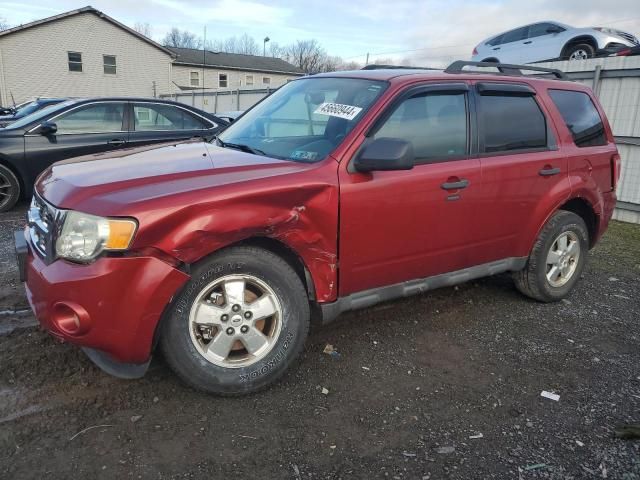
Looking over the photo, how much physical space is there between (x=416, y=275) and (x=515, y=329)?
3.50 ft

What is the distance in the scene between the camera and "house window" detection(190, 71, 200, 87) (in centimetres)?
4188

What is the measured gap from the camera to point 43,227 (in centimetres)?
271

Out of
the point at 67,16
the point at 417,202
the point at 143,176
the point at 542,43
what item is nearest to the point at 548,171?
Result: the point at 417,202

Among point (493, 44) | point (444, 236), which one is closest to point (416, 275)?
point (444, 236)

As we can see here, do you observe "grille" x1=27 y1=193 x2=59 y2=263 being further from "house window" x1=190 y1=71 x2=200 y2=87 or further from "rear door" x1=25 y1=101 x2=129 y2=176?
"house window" x1=190 y1=71 x2=200 y2=87

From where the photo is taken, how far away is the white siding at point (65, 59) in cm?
3039

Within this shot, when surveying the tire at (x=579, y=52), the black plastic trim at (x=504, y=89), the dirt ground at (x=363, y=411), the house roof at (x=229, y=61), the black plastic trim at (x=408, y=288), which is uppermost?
the house roof at (x=229, y=61)

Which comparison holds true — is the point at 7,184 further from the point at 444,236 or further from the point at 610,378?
the point at 610,378

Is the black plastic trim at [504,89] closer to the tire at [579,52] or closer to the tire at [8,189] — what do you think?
the tire at [8,189]

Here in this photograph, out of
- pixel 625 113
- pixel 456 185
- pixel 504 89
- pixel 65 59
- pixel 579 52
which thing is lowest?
pixel 456 185

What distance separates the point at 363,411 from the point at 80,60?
115 feet

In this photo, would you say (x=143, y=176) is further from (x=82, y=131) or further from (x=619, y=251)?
(x=619, y=251)

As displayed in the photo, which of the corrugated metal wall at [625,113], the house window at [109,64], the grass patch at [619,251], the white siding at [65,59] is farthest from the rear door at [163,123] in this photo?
the house window at [109,64]

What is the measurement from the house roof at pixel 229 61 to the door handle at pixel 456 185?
133 feet
